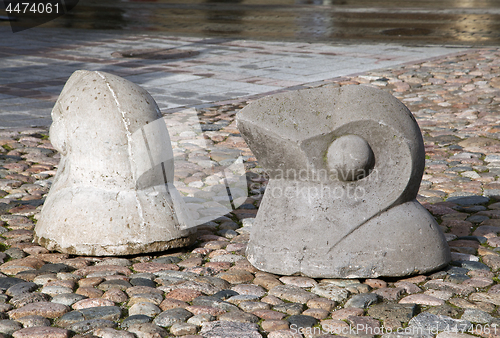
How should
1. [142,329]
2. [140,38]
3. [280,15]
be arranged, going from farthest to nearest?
1. [280,15]
2. [140,38]
3. [142,329]

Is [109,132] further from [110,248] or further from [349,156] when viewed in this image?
[349,156]

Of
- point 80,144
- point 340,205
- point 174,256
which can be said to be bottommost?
point 174,256

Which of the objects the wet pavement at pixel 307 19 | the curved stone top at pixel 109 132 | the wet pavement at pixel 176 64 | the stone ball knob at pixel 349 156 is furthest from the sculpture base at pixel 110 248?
the wet pavement at pixel 307 19

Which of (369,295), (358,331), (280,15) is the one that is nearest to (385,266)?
(369,295)

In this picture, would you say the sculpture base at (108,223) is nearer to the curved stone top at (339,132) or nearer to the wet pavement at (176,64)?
the curved stone top at (339,132)

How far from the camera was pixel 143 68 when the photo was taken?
10328 mm

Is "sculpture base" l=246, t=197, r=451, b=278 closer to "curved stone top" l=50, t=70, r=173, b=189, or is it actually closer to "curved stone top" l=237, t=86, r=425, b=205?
"curved stone top" l=237, t=86, r=425, b=205

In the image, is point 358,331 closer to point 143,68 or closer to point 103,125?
point 103,125

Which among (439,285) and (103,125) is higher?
(103,125)

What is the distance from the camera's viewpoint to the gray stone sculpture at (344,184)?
327cm

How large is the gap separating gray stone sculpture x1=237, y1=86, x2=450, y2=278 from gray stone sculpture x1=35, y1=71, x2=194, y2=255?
68cm

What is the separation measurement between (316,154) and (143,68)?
757cm

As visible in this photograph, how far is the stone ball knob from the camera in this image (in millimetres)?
3217

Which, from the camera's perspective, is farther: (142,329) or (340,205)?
(340,205)
